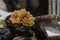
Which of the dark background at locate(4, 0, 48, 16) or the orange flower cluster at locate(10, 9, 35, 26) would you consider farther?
the dark background at locate(4, 0, 48, 16)

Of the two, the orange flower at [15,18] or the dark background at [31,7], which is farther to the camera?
the dark background at [31,7]

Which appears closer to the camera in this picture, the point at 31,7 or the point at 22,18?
the point at 22,18

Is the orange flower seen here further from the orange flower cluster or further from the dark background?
the dark background

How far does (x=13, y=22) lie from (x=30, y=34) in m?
0.07

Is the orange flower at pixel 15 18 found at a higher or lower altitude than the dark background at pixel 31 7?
higher

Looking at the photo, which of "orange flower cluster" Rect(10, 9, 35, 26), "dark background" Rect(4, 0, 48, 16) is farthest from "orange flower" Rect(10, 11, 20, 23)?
"dark background" Rect(4, 0, 48, 16)

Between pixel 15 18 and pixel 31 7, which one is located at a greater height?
pixel 15 18

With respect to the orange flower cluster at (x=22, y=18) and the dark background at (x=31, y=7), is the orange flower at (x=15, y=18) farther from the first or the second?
the dark background at (x=31, y=7)

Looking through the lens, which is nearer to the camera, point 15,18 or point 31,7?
point 15,18

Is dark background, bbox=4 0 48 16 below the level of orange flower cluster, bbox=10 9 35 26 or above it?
below

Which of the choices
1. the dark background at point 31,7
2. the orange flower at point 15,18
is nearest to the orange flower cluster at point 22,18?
the orange flower at point 15,18

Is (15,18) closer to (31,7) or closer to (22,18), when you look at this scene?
(22,18)

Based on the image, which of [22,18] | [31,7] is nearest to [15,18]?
[22,18]

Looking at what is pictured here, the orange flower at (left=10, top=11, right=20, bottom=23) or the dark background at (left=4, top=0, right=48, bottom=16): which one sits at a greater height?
the orange flower at (left=10, top=11, right=20, bottom=23)
